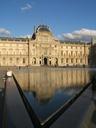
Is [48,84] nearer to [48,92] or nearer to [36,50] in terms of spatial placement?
[48,92]

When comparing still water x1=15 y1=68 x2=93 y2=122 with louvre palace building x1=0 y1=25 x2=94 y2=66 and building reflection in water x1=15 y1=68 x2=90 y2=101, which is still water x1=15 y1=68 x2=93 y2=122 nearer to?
building reflection in water x1=15 y1=68 x2=90 y2=101

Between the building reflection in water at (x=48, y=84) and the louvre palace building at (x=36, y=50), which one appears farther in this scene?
the louvre palace building at (x=36, y=50)

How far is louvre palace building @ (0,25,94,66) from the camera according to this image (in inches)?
5212

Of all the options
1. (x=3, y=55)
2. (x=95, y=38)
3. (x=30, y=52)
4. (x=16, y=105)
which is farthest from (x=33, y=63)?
(x=16, y=105)

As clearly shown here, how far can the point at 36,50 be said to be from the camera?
5325 inches

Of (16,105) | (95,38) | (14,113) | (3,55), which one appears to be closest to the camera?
(14,113)

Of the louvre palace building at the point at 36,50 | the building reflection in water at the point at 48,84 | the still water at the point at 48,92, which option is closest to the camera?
the still water at the point at 48,92

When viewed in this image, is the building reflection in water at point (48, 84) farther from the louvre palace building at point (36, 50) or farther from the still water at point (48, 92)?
the louvre palace building at point (36, 50)

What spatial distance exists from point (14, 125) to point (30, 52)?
412 feet

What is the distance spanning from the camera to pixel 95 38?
168250 mm

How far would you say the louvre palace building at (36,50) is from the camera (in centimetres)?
13238

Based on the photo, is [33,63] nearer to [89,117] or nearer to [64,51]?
[64,51]

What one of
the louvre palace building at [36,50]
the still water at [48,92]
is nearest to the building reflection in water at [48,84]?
the still water at [48,92]

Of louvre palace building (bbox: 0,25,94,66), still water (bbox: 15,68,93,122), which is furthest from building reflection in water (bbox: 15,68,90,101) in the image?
louvre palace building (bbox: 0,25,94,66)
